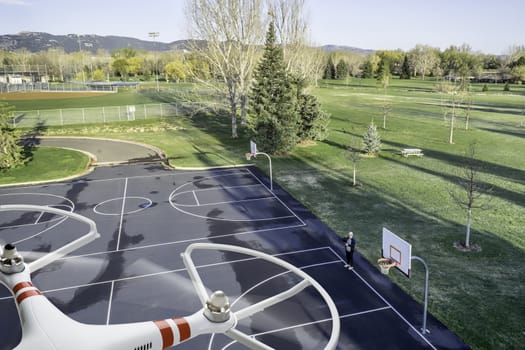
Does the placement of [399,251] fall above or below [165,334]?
below

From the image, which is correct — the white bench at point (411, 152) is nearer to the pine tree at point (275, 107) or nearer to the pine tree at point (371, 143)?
the pine tree at point (371, 143)

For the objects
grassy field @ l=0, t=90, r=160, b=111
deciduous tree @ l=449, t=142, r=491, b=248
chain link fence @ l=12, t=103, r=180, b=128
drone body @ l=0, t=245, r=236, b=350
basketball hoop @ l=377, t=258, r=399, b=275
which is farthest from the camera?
grassy field @ l=0, t=90, r=160, b=111

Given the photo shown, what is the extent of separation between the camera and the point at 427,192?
25500 mm

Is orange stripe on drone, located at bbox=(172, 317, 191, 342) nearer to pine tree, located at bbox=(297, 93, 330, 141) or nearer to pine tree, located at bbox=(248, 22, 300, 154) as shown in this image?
pine tree, located at bbox=(248, 22, 300, 154)

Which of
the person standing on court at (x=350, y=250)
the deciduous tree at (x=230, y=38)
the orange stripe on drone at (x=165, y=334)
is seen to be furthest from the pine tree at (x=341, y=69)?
the orange stripe on drone at (x=165, y=334)

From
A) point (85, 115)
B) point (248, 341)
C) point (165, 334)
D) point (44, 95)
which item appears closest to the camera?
point (165, 334)

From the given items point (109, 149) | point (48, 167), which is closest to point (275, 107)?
point (109, 149)

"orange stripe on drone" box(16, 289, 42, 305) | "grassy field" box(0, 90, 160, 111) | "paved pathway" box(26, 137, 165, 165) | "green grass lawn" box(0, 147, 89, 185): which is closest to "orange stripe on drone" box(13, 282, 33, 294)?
"orange stripe on drone" box(16, 289, 42, 305)

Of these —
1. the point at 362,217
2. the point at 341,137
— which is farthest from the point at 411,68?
the point at 362,217

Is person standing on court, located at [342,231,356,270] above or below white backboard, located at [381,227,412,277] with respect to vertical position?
below

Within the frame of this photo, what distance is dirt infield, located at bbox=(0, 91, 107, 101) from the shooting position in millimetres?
84750

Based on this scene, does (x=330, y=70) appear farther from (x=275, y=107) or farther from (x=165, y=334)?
(x=165, y=334)

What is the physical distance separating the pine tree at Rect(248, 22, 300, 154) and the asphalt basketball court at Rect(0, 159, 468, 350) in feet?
26.8

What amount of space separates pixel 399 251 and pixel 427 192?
534 inches
